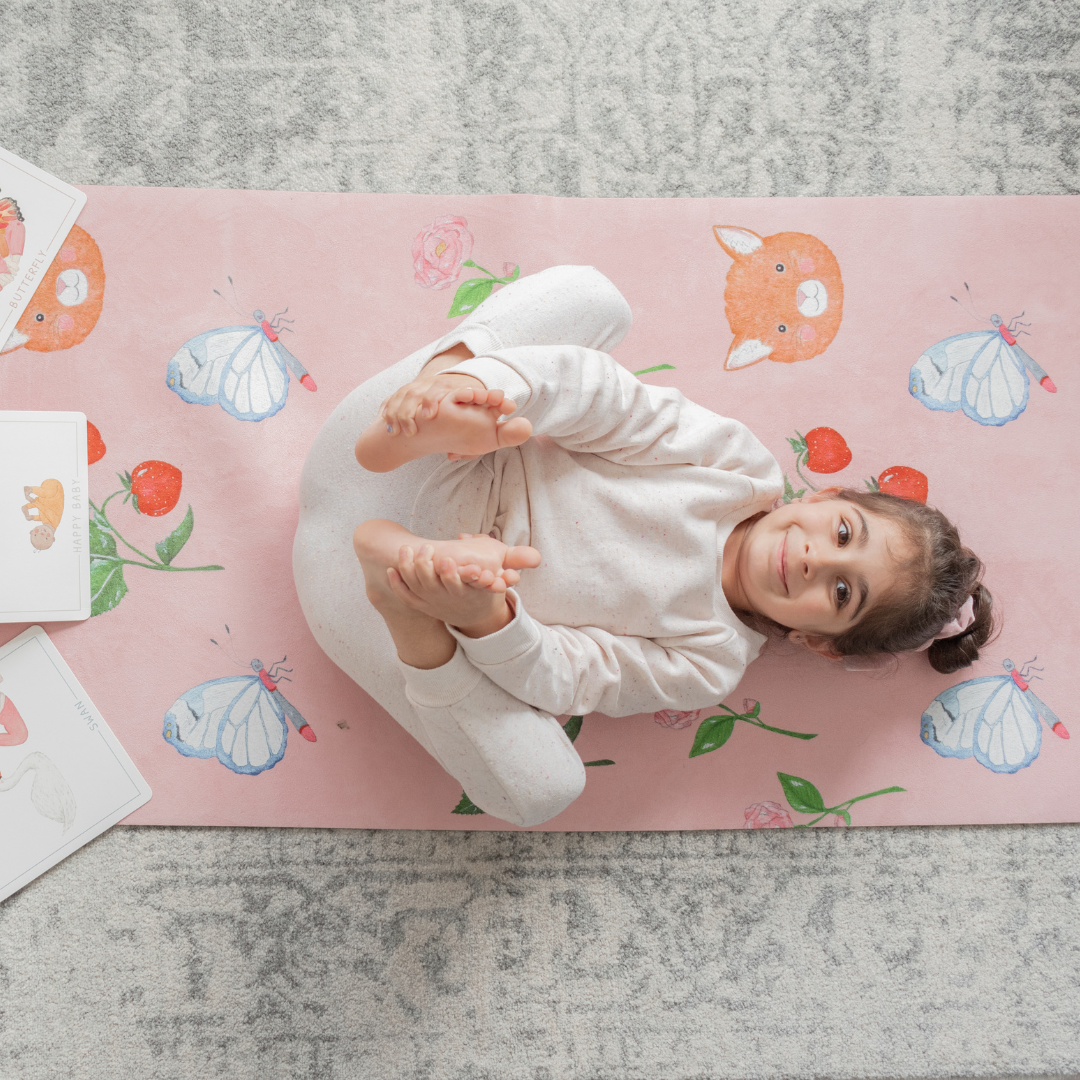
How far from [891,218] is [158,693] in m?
1.10

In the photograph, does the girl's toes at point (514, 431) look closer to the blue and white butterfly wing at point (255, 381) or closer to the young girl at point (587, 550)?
the young girl at point (587, 550)

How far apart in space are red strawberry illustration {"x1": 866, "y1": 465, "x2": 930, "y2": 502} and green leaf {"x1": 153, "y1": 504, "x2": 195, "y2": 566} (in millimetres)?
848

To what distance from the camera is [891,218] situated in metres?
1.07

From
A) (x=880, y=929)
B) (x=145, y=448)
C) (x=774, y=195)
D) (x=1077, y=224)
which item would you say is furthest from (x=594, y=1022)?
(x=1077, y=224)

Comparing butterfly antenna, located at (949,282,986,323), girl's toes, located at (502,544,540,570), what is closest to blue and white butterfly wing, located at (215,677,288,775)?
girl's toes, located at (502,544,540,570)

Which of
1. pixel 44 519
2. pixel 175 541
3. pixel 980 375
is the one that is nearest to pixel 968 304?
pixel 980 375

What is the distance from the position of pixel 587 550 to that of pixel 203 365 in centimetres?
53

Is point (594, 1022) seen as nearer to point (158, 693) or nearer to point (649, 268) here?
point (158, 693)

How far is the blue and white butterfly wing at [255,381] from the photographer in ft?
3.29

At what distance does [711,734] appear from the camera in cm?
101

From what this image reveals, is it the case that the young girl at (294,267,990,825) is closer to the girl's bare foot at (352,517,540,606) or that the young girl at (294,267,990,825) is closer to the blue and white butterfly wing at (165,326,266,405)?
the girl's bare foot at (352,517,540,606)

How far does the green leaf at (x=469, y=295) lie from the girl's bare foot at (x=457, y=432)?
297 millimetres

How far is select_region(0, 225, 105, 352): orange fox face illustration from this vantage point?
996mm

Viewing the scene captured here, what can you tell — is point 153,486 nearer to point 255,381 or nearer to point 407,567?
point 255,381
